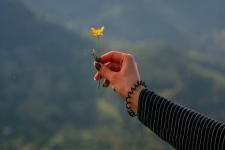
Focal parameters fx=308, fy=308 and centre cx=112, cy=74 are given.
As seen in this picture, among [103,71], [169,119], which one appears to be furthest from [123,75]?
[169,119]

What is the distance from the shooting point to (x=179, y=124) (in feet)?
2.65

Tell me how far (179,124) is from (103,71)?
0.28 m

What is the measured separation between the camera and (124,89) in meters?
0.88

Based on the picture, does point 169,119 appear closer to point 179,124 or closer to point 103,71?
point 179,124

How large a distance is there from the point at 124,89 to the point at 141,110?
78 millimetres

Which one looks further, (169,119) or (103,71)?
(103,71)

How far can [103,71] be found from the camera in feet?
3.10

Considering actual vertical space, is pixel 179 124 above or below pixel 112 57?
below

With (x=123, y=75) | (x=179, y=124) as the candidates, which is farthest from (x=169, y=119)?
(x=123, y=75)

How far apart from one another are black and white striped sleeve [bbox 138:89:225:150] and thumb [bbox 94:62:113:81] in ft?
0.41

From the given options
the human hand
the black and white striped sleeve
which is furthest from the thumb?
the black and white striped sleeve

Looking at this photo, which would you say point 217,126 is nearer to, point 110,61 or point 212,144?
point 212,144

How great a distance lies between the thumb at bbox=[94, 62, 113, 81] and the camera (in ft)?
3.04

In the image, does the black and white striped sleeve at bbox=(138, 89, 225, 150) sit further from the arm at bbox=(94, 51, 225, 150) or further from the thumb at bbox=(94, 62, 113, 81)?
the thumb at bbox=(94, 62, 113, 81)
